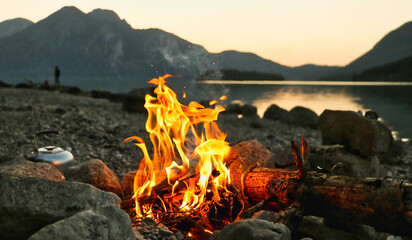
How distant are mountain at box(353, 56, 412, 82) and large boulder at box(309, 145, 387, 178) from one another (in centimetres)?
14010

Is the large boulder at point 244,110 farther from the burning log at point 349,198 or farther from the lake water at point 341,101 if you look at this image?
the burning log at point 349,198

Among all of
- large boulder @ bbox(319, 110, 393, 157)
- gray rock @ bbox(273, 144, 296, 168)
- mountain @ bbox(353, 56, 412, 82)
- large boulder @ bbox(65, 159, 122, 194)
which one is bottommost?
large boulder @ bbox(65, 159, 122, 194)

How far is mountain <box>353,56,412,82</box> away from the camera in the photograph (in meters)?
128

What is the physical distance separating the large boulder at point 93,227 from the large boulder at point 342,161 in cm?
463

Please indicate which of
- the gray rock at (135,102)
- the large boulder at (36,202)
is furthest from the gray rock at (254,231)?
the gray rock at (135,102)

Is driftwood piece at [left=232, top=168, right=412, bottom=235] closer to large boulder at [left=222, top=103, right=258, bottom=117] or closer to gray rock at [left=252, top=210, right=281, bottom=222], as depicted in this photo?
gray rock at [left=252, top=210, right=281, bottom=222]

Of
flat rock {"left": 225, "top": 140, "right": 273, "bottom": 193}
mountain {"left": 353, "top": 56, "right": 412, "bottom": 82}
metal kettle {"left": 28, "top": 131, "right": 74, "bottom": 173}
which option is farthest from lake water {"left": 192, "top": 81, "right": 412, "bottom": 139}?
mountain {"left": 353, "top": 56, "right": 412, "bottom": 82}

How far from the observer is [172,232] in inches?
173

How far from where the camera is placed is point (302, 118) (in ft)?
69.0

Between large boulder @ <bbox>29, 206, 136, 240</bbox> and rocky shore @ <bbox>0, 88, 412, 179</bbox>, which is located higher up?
large boulder @ <bbox>29, 206, 136, 240</bbox>

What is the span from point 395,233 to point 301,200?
113cm

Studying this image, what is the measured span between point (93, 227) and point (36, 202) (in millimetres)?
923

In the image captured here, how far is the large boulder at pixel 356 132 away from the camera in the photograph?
7379 mm

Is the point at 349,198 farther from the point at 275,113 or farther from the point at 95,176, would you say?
the point at 275,113
